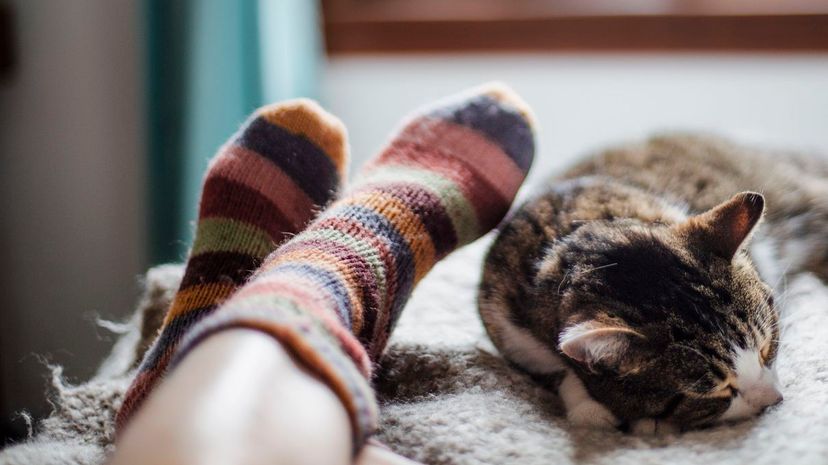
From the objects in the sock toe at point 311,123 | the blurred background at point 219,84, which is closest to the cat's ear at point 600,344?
the sock toe at point 311,123

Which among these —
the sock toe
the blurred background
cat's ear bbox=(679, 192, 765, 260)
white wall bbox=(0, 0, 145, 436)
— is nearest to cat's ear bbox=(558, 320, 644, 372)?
cat's ear bbox=(679, 192, 765, 260)

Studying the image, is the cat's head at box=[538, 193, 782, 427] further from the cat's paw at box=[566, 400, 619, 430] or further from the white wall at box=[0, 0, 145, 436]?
the white wall at box=[0, 0, 145, 436]

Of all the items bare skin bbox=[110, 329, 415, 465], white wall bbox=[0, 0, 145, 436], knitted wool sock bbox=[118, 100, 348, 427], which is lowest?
white wall bbox=[0, 0, 145, 436]

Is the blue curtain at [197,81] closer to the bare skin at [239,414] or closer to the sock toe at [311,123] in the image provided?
the sock toe at [311,123]

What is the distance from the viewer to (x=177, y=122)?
158 centimetres

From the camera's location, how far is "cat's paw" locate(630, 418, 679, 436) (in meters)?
0.72

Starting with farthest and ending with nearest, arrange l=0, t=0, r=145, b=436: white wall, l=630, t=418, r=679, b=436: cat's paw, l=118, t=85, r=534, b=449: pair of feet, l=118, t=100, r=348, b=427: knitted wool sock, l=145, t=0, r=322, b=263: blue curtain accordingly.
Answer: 1. l=0, t=0, r=145, b=436: white wall
2. l=145, t=0, r=322, b=263: blue curtain
3. l=118, t=100, r=348, b=427: knitted wool sock
4. l=630, t=418, r=679, b=436: cat's paw
5. l=118, t=85, r=534, b=449: pair of feet

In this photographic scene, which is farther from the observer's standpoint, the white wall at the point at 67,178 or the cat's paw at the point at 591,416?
the white wall at the point at 67,178

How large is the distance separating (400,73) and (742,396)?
1346mm

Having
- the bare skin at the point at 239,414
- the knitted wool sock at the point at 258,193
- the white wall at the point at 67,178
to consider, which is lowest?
the white wall at the point at 67,178

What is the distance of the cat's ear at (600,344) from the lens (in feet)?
2.36

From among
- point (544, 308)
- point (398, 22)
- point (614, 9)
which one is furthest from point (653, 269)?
point (398, 22)

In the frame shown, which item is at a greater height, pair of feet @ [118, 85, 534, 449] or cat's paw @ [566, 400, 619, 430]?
pair of feet @ [118, 85, 534, 449]

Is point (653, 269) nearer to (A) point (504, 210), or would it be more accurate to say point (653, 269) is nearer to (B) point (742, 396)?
(B) point (742, 396)
